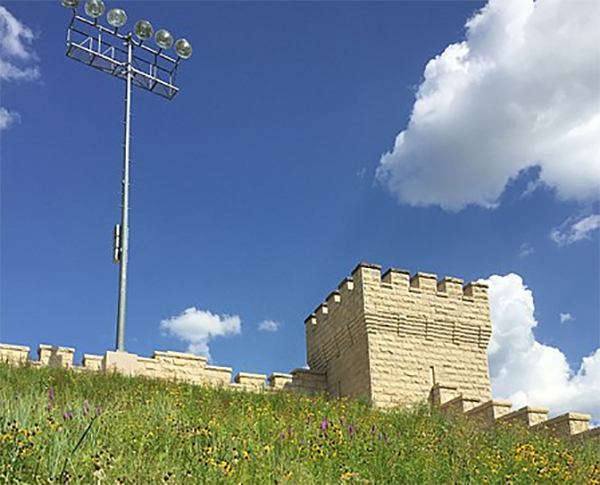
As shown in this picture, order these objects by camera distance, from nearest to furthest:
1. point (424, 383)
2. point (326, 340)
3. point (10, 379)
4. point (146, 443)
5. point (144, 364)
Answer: point (146, 443), point (10, 379), point (144, 364), point (424, 383), point (326, 340)

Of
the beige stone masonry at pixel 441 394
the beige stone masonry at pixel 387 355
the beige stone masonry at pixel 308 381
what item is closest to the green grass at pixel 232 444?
the beige stone masonry at pixel 387 355

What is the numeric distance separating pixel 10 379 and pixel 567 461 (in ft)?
33.2

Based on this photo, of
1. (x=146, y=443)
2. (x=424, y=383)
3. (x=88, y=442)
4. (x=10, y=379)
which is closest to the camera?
(x=88, y=442)

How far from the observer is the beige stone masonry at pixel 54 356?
19.0 meters

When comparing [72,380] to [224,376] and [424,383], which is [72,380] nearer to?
[224,376]

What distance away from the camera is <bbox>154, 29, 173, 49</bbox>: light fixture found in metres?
23.0

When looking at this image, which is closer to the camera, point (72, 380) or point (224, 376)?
point (72, 380)

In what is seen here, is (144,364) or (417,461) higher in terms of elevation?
(144,364)

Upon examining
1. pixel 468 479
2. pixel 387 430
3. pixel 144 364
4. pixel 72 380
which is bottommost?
pixel 468 479

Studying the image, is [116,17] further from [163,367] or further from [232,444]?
[232,444]

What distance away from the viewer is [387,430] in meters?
13.7

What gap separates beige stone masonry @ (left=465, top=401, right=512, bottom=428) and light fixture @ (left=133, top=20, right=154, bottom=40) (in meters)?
13.3

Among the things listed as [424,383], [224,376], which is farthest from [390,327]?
[224,376]

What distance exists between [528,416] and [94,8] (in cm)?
1514
